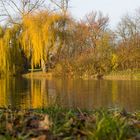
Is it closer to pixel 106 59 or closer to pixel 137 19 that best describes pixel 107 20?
pixel 137 19

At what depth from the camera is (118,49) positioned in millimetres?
47062

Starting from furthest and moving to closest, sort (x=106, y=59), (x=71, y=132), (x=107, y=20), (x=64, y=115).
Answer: (x=107, y=20) → (x=106, y=59) → (x=64, y=115) → (x=71, y=132)

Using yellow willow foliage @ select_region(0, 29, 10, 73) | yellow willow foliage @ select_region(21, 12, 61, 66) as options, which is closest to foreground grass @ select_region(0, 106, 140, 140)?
yellow willow foliage @ select_region(0, 29, 10, 73)

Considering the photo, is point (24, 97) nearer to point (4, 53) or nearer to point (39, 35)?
point (4, 53)

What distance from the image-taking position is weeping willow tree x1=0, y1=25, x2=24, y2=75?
43.9m

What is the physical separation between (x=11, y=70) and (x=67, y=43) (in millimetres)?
6535

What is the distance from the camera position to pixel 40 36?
45.1 meters

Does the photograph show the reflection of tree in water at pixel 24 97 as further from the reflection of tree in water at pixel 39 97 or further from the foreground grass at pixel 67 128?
the foreground grass at pixel 67 128

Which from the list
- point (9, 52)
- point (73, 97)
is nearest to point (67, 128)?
point (73, 97)

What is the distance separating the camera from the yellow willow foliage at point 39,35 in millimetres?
45094

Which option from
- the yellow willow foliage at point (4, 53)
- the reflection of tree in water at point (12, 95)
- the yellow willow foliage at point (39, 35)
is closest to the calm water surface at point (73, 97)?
the reflection of tree in water at point (12, 95)

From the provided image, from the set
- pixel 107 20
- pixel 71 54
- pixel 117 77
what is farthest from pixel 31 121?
pixel 107 20

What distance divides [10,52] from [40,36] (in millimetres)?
3351

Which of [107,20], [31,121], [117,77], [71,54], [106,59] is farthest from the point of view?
[107,20]
